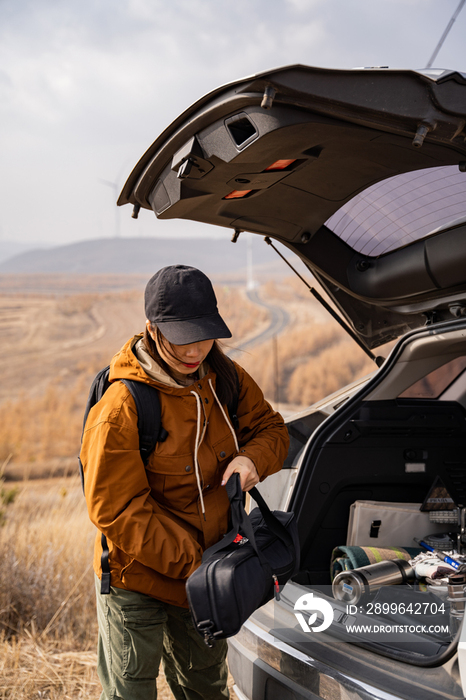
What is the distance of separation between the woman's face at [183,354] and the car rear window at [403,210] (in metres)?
0.94

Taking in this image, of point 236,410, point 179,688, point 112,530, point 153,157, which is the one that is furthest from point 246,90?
point 179,688

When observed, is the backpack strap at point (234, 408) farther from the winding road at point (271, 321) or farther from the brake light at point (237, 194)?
the winding road at point (271, 321)

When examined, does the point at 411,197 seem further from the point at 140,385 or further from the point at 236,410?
the point at 140,385

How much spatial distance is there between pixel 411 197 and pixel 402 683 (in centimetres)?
163

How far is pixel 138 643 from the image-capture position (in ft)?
5.42

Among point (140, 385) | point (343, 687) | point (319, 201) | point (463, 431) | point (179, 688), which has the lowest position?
point (179, 688)

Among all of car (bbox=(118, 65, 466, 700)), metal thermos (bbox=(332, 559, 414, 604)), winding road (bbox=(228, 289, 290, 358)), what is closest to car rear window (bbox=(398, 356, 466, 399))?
car (bbox=(118, 65, 466, 700))

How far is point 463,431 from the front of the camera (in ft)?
8.72

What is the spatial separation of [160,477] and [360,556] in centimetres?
103

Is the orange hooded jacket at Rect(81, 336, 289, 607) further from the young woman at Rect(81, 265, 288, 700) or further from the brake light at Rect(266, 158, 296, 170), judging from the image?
the brake light at Rect(266, 158, 296, 170)

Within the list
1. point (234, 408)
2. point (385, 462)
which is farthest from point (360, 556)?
point (234, 408)

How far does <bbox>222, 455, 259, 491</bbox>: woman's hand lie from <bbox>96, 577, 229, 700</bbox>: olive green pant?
1.39 feet

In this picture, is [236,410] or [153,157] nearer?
[153,157]

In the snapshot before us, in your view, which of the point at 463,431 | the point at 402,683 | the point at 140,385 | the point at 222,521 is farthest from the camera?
the point at 463,431
